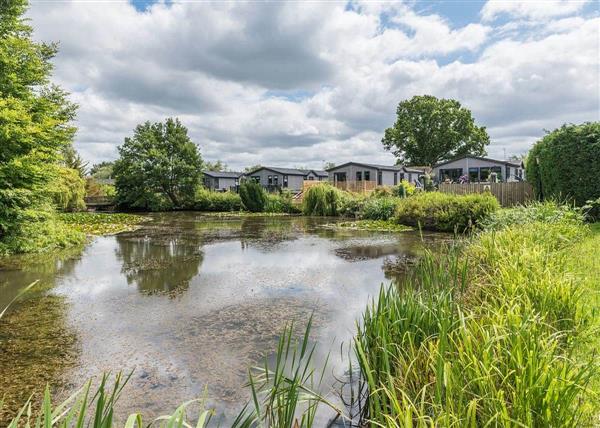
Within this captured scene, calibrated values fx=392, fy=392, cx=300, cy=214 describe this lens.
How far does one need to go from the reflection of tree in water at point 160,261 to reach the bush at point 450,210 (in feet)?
29.8

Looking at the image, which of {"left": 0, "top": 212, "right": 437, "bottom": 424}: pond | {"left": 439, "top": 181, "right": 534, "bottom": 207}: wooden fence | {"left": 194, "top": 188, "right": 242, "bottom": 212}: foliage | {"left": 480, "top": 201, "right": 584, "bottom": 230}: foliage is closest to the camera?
{"left": 0, "top": 212, "right": 437, "bottom": 424}: pond

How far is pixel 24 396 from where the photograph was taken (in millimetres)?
3367

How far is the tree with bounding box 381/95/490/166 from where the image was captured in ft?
165

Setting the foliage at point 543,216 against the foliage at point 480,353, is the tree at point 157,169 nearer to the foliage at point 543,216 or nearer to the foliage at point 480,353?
the foliage at point 543,216

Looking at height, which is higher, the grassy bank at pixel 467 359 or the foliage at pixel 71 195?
the foliage at pixel 71 195

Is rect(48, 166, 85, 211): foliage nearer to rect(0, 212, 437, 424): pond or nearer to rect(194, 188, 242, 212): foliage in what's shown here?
rect(194, 188, 242, 212): foliage

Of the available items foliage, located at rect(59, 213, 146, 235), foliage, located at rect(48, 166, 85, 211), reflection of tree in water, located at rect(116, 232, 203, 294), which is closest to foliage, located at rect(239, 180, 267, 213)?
foliage, located at rect(59, 213, 146, 235)

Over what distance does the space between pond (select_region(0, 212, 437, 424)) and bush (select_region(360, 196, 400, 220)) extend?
10091mm

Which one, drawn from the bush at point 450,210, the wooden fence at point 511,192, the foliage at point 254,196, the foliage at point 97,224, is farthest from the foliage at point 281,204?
the wooden fence at point 511,192

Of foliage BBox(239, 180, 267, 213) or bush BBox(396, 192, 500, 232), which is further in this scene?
foliage BBox(239, 180, 267, 213)

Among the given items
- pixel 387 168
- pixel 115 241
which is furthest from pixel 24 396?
pixel 387 168

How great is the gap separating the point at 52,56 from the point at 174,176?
18269 mm

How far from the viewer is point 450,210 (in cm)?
1614

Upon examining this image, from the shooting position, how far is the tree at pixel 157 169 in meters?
35.2
